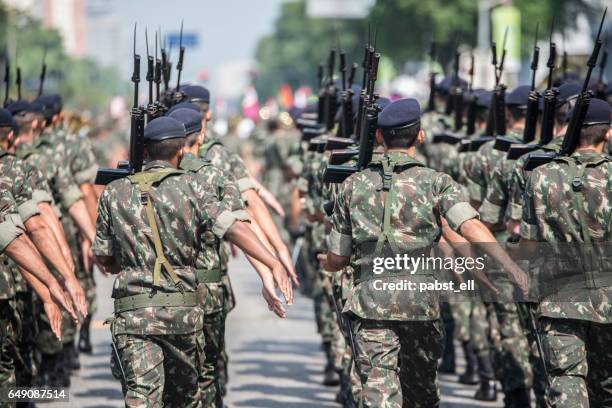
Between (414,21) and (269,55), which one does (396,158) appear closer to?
(414,21)

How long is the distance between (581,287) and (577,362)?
0.42 metres

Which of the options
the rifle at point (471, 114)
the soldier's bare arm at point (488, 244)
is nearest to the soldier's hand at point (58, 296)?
the soldier's bare arm at point (488, 244)

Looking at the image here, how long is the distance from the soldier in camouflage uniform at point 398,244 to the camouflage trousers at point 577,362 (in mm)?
354

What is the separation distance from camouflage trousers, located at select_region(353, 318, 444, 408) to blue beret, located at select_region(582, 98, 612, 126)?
1439 mm

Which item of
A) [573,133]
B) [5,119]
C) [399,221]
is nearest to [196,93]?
[5,119]

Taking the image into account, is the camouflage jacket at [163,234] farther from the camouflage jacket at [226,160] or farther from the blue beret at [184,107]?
the camouflage jacket at [226,160]

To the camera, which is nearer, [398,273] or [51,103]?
[398,273]

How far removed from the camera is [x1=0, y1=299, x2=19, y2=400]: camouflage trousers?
796cm

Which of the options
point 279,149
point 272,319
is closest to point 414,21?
point 279,149

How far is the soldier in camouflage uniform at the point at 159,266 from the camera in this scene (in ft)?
23.4

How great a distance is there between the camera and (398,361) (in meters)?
7.18

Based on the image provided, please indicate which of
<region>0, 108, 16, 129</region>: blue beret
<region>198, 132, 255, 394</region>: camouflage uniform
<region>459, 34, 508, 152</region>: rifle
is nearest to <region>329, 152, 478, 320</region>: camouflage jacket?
<region>198, 132, 255, 394</region>: camouflage uniform

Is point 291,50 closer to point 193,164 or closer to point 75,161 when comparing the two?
point 75,161

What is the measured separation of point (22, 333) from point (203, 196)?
7.16 ft
